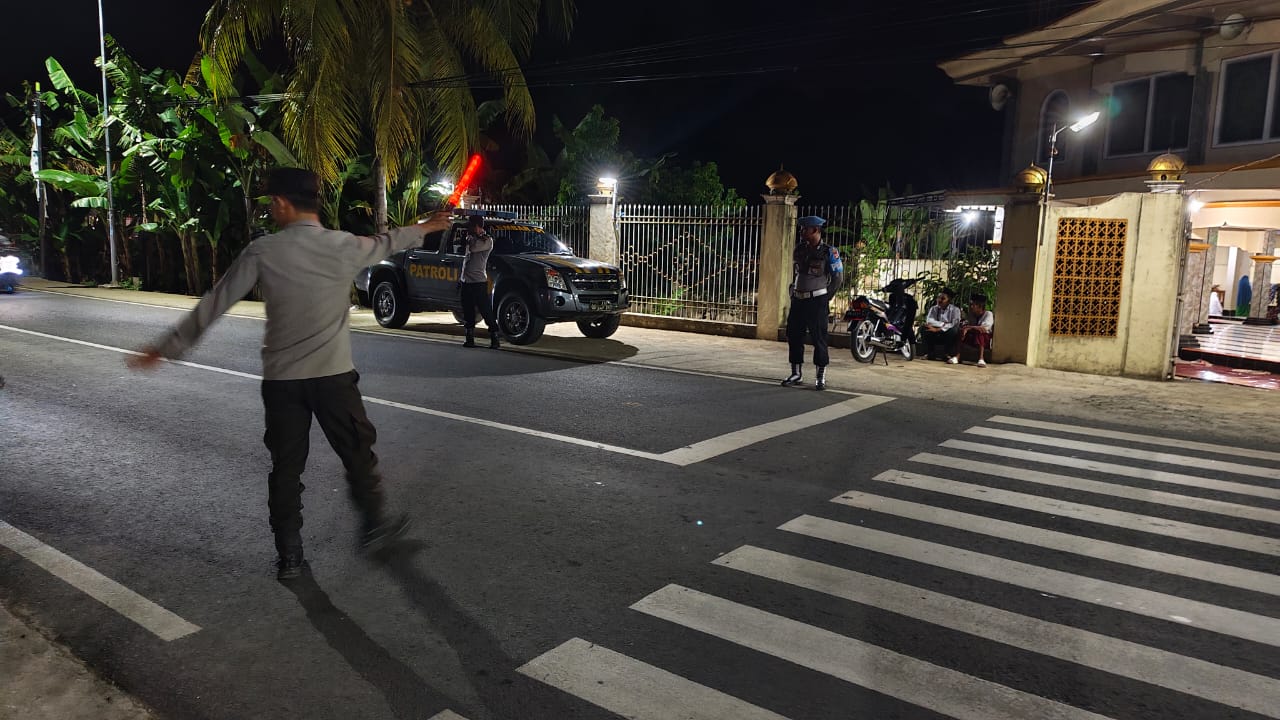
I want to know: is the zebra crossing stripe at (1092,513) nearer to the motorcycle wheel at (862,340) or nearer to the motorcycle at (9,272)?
the motorcycle wheel at (862,340)

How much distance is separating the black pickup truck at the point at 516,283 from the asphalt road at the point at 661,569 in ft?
16.4

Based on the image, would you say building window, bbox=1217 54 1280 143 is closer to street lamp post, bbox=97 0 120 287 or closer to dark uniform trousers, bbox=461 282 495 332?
dark uniform trousers, bbox=461 282 495 332

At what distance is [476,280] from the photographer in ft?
41.5

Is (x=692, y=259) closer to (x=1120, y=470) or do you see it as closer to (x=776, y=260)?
(x=776, y=260)

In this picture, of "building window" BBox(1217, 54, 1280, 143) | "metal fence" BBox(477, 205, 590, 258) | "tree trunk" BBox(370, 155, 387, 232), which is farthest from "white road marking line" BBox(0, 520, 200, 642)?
"building window" BBox(1217, 54, 1280, 143)

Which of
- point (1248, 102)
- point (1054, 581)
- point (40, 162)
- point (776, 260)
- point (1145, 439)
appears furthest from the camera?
point (40, 162)

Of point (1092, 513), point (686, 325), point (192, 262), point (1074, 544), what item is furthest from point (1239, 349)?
point (192, 262)

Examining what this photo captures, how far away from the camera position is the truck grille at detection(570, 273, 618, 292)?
13.2m

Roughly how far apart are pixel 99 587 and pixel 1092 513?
5.70 metres

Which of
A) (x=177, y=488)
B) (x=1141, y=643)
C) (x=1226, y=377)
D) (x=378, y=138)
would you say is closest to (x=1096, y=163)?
(x=1226, y=377)

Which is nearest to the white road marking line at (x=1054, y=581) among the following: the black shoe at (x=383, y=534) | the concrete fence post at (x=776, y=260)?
the black shoe at (x=383, y=534)

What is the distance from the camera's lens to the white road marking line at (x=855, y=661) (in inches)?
127

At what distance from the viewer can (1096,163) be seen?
19.4m

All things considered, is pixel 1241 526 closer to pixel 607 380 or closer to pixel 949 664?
pixel 949 664
